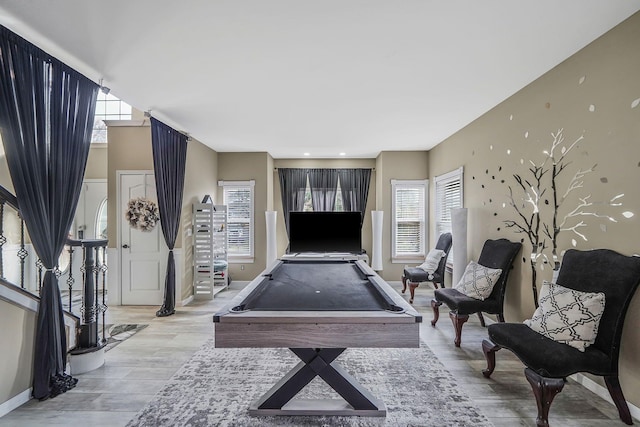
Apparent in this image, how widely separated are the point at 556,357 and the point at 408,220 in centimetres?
444

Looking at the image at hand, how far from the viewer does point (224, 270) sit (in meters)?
5.69

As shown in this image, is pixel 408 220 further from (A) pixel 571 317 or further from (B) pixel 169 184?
(B) pixel 169 184

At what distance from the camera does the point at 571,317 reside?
2193mm

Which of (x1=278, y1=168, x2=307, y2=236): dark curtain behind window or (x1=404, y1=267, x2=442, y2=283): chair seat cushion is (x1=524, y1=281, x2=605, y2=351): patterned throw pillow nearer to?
(x1=404, y1=267, x2=442, y2=283): chair seat cushion

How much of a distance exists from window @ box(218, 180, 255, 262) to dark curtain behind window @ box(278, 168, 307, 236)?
783 millimetres

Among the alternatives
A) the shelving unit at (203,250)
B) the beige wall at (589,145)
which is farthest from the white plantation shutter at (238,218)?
the beige wall at (589,145)

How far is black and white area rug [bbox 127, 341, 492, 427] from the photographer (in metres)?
2.14

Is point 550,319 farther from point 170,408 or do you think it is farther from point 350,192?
point 350,192

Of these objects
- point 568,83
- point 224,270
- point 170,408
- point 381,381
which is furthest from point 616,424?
point 224,270

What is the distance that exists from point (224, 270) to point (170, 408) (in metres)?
3.47

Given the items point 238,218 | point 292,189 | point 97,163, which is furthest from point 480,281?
point 97,163

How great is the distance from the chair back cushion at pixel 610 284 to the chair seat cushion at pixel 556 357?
0.35 ft

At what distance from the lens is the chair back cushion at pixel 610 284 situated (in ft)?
6.85

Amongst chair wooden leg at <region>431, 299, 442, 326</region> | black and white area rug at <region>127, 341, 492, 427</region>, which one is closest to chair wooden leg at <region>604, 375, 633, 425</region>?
black and white area rug at <region>127, 341, 492, 427</region>
